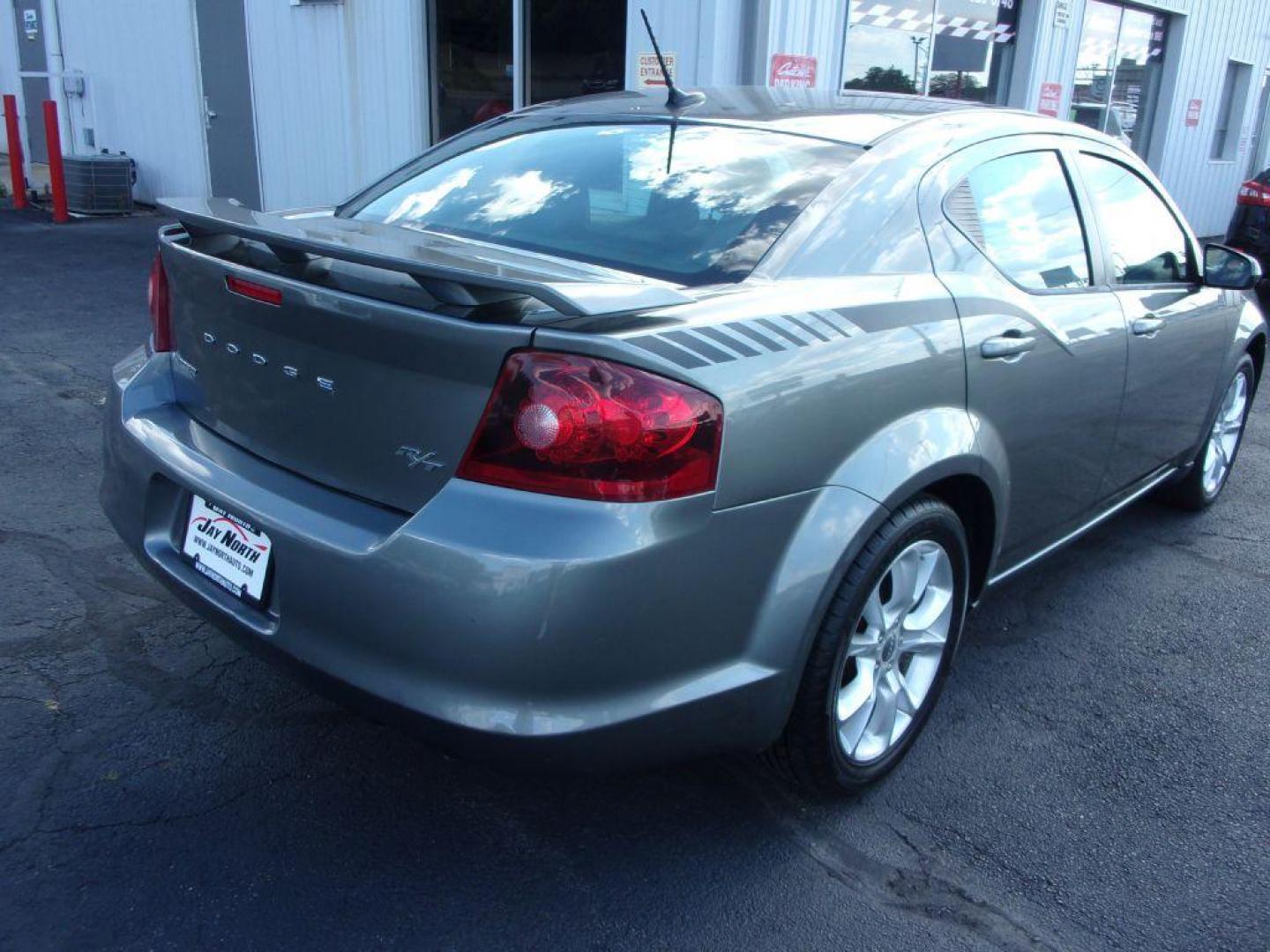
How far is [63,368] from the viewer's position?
244 inches

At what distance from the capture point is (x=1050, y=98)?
1187cm

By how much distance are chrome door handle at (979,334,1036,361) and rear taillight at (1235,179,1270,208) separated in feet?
32.2

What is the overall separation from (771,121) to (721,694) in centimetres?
162

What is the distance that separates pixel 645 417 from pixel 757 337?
0.35m

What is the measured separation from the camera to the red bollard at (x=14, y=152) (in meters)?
12.5

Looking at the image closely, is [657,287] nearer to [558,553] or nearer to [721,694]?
[558,553]

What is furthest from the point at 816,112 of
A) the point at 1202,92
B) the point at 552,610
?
the point at 1202,92

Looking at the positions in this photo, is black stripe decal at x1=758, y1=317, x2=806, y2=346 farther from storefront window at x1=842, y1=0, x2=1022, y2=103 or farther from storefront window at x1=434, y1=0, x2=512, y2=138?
storefront window at x1=434, y1=0, x2=512, y2=138

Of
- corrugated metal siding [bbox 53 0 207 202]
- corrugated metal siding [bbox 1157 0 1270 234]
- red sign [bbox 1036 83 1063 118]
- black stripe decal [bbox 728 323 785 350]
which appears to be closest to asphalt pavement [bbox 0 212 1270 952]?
black stripe decal [bbox 728 323 785 350]

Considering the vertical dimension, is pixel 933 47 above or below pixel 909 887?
above

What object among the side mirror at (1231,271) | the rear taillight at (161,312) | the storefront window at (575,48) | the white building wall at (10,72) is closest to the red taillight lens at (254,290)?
the rear taillight at (161,312)

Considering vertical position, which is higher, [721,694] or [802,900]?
[721,694]

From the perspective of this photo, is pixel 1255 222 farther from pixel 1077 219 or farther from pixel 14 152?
pixel 14 152

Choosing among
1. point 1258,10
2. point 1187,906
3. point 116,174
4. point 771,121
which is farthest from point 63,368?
point 1258,10
